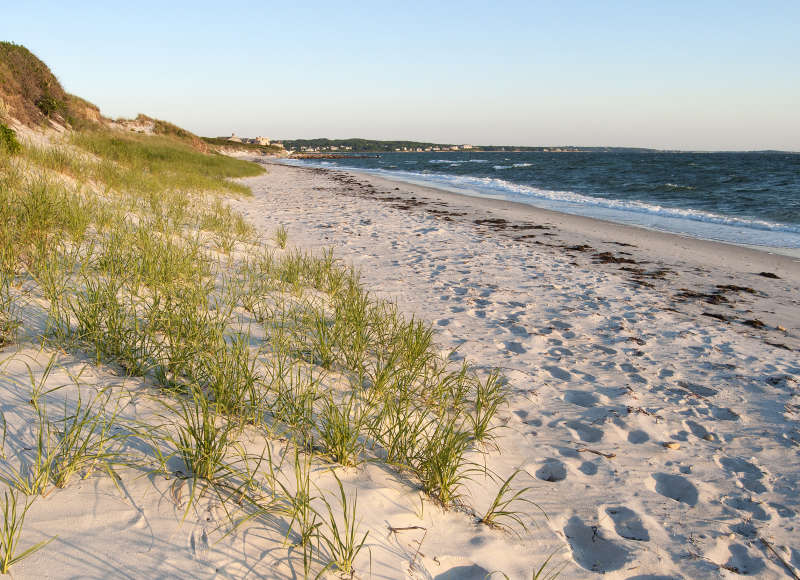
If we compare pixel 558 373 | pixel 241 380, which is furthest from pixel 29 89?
pixel 558 373

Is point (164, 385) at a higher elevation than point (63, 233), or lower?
lower

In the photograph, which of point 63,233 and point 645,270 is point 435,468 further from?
point 645,270

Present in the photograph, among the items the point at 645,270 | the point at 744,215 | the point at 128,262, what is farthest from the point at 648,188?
the point at 128,262

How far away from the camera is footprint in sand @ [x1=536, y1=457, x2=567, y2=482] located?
2553mm

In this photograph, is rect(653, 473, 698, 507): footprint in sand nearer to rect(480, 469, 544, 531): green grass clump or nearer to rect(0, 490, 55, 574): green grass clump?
rect(480, 469, 544, 531): green grass clump

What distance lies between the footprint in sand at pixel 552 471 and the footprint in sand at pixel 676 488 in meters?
0.52

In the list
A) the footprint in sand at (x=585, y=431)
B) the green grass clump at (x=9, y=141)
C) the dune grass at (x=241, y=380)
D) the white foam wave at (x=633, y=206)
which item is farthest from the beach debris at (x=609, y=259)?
the green grass clump at (x=9, y=141)

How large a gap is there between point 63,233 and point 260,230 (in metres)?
5.11

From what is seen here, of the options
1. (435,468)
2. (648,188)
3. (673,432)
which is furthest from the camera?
(648,188)

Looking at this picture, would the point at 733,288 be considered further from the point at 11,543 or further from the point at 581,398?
the point at 11,543

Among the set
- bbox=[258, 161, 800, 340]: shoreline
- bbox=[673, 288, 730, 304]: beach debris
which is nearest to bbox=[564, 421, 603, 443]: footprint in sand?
bbox=[258, 161, 800, 340]: shoreline

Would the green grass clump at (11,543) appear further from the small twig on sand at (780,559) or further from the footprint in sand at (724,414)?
the footprint in sand at (724,414)

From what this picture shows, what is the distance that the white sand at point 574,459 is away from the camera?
1.58m

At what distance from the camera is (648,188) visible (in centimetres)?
2341
